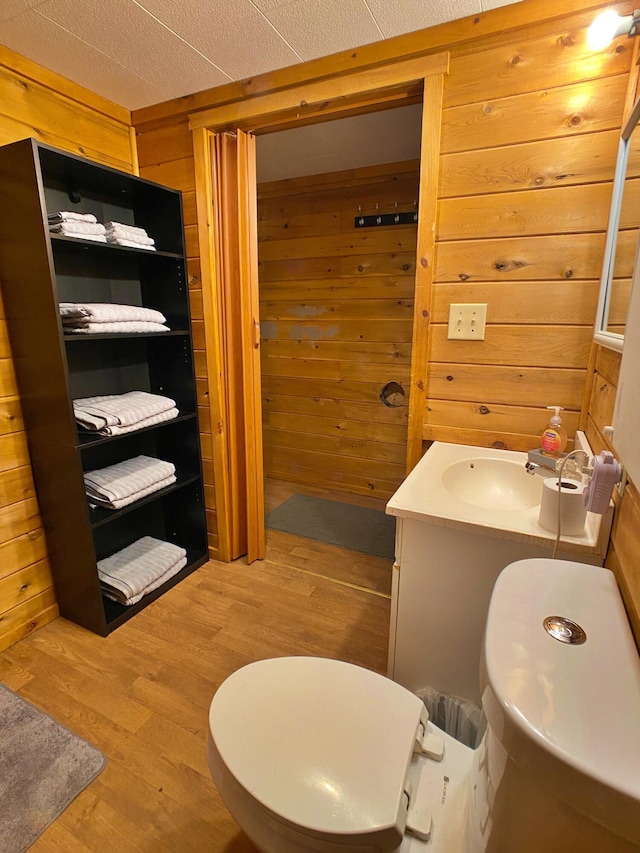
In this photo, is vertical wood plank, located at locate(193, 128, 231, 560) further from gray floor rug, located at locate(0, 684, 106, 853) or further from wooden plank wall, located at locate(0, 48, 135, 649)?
gray floor rug, located at locate(0, 684, 106, 853)

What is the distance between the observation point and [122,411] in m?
1.74

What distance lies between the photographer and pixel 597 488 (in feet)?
2.93

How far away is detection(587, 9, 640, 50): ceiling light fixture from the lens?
3.47 ft

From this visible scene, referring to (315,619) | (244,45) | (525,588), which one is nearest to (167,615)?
(315,619)

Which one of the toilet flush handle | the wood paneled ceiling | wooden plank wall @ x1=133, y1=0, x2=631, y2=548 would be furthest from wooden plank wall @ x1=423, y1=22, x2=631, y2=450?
the toilet flush handle

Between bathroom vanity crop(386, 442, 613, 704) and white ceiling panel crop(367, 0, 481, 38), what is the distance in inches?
57.4

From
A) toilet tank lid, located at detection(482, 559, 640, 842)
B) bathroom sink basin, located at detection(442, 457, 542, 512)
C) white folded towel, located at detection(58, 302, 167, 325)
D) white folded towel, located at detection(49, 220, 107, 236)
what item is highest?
white folded towel, located at detection(49, 220, 107, 236)

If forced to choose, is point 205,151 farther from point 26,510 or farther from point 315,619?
point 315,619

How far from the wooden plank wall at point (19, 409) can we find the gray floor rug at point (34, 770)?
0.40 metres

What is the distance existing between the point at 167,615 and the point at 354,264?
240 centimetres

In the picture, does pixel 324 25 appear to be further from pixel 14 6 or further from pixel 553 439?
pixel 553 439

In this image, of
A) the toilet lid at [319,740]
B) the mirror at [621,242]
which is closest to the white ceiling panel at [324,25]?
the mirror at [621,242]

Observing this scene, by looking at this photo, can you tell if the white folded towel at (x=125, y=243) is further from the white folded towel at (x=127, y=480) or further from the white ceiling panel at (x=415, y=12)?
the white ceiling panel at (x=415, y=12)

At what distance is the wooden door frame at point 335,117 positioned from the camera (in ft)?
4.84
